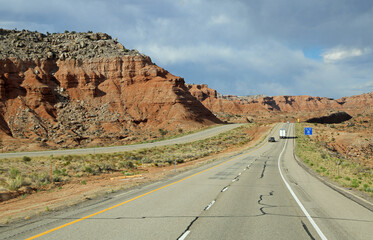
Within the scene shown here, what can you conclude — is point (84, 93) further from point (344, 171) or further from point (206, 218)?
point (206, 218)

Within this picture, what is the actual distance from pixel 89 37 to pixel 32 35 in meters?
18.0

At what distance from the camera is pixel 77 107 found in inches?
3189

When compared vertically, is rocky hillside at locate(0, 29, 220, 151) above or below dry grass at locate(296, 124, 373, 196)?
above

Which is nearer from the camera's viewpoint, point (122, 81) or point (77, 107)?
point (77, 107)

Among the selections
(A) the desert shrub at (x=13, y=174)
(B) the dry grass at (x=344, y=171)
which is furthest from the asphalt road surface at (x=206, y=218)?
(A) the desert shrub at (x=13, y=174)

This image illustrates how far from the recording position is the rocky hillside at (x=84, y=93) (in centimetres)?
7100

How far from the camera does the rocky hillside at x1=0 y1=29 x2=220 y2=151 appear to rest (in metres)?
71.0

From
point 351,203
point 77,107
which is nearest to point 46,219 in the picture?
point 351,203

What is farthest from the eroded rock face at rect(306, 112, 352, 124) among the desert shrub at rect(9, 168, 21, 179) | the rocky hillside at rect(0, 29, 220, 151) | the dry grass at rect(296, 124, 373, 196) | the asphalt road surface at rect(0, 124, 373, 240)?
the asphalt road surface at rect(0, 124, 373, 240)

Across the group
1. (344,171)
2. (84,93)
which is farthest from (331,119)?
(344,171)

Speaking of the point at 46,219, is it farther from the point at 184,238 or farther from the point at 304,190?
the point at 304,190

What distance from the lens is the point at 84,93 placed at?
85.9 m

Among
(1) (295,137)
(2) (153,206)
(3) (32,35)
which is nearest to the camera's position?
(2) (153,206)

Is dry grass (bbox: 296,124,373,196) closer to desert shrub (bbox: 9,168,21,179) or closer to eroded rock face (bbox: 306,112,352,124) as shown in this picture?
desert shrub (bbox: 9,168,21,179)
